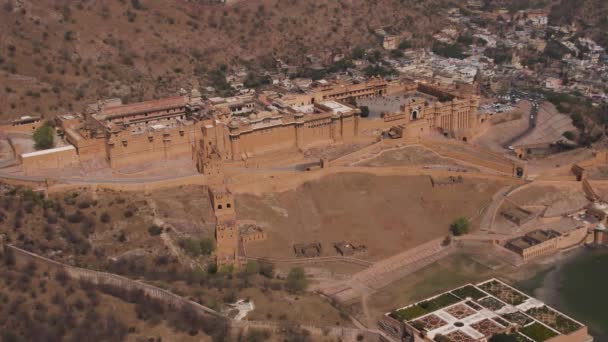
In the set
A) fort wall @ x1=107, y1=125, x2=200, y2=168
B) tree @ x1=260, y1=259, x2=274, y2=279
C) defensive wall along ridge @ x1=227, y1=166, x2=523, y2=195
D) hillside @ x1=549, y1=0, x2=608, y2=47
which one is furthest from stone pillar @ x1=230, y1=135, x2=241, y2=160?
hillside @ x1=549, y1=0, x2=608, y2=47

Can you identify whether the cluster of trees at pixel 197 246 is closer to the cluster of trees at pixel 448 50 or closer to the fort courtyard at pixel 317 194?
the fort courtyard at pixel 317 194

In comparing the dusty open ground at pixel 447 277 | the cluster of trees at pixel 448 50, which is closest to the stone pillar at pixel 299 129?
the dusty open ground at pixel 447 277

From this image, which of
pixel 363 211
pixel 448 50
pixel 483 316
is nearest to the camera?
pixel 483 316

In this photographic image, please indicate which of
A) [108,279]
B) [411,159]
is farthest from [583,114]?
[108,279]

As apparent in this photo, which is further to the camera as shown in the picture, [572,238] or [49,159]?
[572,238]

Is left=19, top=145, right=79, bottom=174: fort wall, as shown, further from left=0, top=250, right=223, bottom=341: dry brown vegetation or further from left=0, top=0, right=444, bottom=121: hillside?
left=0, top=0, right=444, bottom=121: hillside

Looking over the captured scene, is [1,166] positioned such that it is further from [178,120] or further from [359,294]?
[359,294]

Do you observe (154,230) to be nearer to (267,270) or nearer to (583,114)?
(267,270)
